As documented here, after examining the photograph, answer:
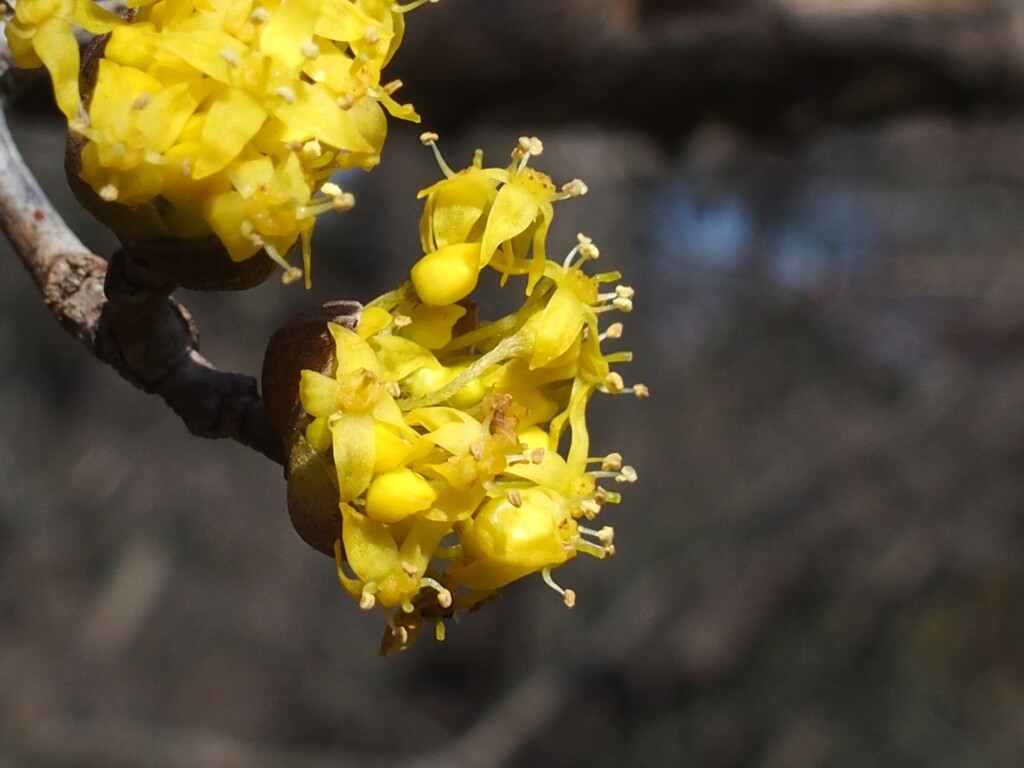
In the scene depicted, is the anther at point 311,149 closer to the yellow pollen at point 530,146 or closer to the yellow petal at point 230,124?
the yellow petal at point 230,124

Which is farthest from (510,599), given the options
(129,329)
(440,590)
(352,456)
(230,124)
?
(230,124)

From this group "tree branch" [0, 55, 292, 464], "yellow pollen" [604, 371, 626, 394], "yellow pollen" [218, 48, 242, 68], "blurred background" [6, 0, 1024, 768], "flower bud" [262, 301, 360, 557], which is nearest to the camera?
"yellow pollen" [218, 48, 242, 68]

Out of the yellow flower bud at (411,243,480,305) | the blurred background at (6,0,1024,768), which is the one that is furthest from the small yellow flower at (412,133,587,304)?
the blurred background at (6,0,1024,768)

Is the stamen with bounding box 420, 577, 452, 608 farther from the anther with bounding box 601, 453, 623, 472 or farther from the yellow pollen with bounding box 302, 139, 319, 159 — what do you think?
the yellow pollen with bounding box 302, 139, 319, 159

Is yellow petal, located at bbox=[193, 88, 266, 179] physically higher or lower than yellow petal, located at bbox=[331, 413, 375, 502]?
higher

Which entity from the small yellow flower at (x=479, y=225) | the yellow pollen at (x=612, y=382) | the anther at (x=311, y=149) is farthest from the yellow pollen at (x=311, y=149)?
the yellow pollen at (x=612, y=382)

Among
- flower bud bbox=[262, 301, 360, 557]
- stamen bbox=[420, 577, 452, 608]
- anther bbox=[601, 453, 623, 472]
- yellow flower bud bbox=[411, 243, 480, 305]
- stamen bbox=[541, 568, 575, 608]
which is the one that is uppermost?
yellow flower bud bbox=[411, 243, 480, 305]
